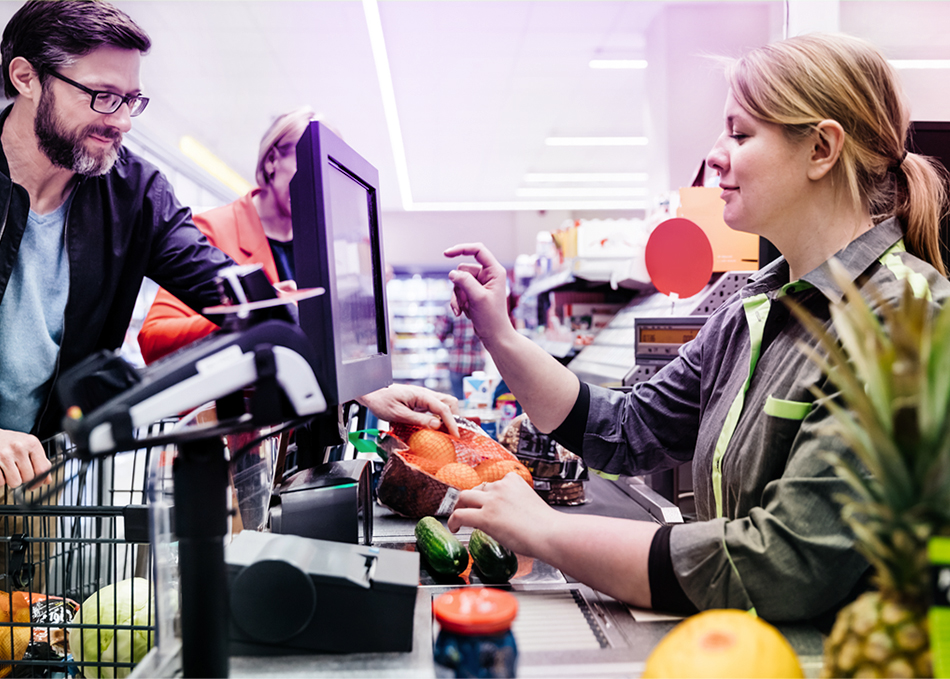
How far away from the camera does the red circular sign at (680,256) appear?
1635 mm

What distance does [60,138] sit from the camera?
1632 millimetres

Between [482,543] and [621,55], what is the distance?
4958 mm

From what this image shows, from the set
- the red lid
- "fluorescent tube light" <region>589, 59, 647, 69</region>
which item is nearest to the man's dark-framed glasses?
the red lid

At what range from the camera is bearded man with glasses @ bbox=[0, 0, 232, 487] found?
1598 millimetres

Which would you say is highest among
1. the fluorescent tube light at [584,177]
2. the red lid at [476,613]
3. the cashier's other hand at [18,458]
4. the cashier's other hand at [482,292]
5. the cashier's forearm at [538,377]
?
the fluorescent tube light at [584,177]

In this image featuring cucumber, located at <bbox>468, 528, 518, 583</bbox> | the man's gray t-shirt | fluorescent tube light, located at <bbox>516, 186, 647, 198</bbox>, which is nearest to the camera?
cucumber, located at <bbox>468, 528, 518, 583</bbox>

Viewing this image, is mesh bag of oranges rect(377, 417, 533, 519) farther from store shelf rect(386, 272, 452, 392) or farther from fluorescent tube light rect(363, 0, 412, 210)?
store shelf rect(386, 272, 452, 392)

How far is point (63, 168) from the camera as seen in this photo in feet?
5.52

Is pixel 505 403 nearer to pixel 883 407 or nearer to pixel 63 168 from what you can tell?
pixel 63 168

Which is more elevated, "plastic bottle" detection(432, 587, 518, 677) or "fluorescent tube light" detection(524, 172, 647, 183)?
"fluorescent tube light" detection(524, 172, 647, 183)

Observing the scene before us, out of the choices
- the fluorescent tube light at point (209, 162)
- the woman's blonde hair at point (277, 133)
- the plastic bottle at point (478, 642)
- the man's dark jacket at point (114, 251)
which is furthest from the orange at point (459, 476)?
the fluorescent tube light at point (209, 162)

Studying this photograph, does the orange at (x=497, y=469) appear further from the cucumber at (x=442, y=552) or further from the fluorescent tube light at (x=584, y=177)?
the fluorescent tube light at (x=584, y=177)

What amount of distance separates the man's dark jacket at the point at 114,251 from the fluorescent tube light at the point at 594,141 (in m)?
6.11

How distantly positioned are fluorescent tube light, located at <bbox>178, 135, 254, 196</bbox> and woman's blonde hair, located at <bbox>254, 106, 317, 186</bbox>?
4706 millimetres
